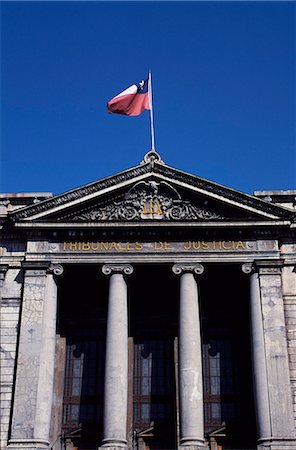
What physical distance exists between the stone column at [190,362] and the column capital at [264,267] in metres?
2.18

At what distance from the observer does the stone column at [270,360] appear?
26.4 metres

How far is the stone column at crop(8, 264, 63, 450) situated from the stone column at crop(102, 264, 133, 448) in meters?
2.55

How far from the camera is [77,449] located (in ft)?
95.6

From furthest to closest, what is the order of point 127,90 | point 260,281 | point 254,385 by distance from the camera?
1. point 127,90
2. point 260,281
3. point 254,385

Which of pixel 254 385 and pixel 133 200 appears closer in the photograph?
pixel 254 385

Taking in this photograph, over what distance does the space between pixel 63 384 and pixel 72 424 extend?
6.33 ft

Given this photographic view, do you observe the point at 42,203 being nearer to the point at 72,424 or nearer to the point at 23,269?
the point at 23,269

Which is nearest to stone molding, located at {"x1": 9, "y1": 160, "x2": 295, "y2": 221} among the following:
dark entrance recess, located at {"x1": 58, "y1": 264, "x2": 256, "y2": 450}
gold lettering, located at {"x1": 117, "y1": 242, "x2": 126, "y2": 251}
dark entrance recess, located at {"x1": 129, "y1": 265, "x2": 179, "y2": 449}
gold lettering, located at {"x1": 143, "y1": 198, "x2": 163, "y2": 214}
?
gold lettering, located at {"x1": 143, "y1": 198, "x2": 163, "y2": 214}

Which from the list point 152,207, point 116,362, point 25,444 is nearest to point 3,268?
point 116,362

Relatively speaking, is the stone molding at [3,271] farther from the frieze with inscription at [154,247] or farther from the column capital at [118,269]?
the column capital at [118,269]

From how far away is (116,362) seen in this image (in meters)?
28.0

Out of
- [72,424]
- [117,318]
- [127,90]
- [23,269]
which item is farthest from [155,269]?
[127,90]

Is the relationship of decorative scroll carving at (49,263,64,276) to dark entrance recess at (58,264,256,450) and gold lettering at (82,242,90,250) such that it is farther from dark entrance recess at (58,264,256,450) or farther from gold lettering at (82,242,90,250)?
gold lettering at (82,242,90,250)

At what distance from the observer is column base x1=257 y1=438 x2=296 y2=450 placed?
25.8 meters
